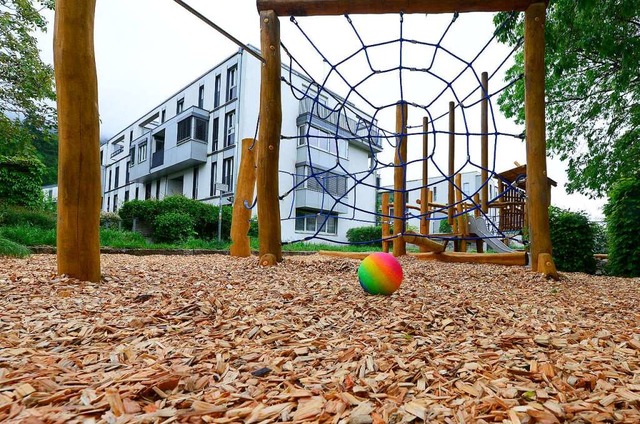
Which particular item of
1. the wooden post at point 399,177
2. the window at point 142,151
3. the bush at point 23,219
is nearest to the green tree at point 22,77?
the bush at point 23,219

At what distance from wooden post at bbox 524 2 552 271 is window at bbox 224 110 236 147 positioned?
15.1 meters

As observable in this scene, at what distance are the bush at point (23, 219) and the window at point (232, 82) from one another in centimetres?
1063

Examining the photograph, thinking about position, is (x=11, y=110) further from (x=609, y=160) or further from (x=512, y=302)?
(x=609, y=160)

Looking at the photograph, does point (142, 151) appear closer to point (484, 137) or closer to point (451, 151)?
point (451, 151)

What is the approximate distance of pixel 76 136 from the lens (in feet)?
7.69

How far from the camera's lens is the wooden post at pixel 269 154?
362 centimetres

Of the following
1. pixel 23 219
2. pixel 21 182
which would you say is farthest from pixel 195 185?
pixel 23 219

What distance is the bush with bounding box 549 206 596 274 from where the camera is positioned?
554cm

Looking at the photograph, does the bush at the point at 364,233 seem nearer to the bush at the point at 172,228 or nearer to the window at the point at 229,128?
the window at the point at 229,128

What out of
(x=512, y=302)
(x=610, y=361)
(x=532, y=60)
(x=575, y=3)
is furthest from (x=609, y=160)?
(x=610, y=361)

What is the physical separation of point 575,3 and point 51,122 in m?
8.95

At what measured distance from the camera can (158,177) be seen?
77.7 feet

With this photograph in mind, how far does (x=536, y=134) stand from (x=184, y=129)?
19.1m

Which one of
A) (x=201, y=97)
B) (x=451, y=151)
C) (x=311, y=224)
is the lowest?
(x=311, y=224)
